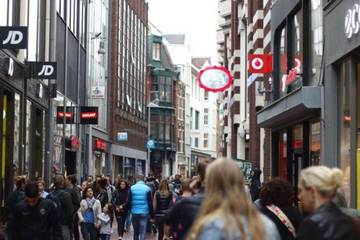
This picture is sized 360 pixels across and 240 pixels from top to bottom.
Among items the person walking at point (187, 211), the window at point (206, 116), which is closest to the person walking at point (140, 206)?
the person walking at point (187, 211)

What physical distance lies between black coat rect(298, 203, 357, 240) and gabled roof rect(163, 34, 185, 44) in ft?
356

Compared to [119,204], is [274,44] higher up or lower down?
higher up

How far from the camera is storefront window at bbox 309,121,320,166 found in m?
19.2

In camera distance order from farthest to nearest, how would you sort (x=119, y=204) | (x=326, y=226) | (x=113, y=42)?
1. (x=113, y=42)
2. (x=119, y=204)
3. (x=326, y=226)

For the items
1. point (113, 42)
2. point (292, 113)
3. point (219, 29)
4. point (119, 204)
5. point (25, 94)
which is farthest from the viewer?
point (219, 29)

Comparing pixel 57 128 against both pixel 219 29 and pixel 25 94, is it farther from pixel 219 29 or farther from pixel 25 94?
pixel 219 29

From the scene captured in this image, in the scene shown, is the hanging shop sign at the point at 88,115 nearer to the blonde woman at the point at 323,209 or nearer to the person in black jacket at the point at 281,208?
the person in black jacket at the point at 281,208

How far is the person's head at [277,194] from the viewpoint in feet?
26.2

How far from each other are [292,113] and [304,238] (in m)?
15.2

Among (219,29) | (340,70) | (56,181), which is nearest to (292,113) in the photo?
(340,70)

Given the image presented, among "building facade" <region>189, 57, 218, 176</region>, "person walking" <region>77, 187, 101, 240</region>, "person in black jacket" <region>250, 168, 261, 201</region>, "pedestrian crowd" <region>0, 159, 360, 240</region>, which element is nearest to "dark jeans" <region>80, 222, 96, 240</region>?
"person walking" <region>77, 187, 101, 240</region>

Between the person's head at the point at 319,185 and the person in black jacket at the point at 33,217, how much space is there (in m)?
5.65

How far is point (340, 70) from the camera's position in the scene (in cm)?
1617

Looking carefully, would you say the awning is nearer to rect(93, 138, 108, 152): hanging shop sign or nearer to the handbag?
the handbag
